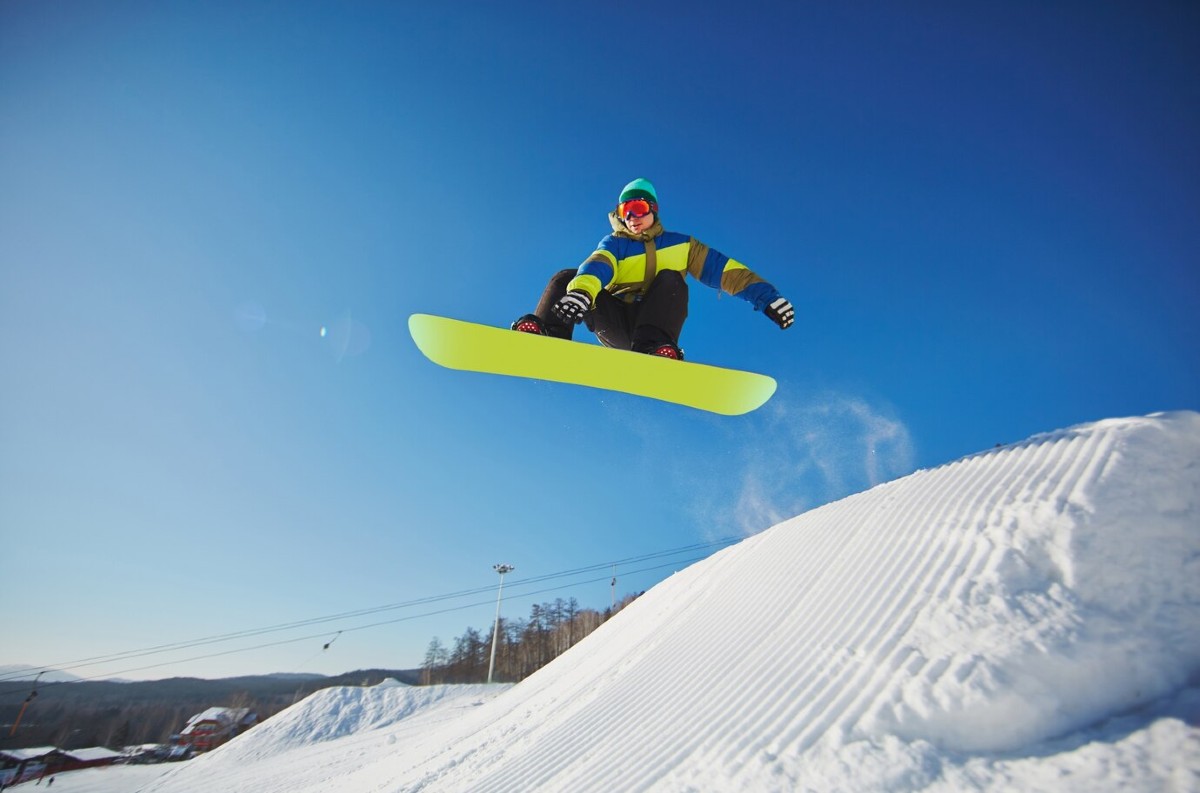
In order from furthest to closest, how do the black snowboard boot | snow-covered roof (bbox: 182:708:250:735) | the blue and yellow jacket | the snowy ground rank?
snow-covered roof (bbox: 182:708:250:735)
the blue and yellow jacket
the black snowboard boot
the snowy ground

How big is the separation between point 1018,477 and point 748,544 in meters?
3.17

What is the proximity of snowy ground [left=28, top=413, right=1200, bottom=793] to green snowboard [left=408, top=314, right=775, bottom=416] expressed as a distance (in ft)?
4.91

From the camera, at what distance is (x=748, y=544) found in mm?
5363

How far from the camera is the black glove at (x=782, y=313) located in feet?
14.1

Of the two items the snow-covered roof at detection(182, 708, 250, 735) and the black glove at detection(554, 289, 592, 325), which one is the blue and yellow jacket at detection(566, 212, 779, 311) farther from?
the snow-covered roof at detection(182, 708, 250, 735)

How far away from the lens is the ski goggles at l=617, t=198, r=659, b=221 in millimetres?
4273

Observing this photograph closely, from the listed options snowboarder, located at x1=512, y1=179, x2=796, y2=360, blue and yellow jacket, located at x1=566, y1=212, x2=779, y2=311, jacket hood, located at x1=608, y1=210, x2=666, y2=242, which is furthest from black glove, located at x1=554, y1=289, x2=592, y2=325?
jacket hood, located at x1=608, y1=210, x2=666, y2=242

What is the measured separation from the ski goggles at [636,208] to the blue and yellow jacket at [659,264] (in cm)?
10

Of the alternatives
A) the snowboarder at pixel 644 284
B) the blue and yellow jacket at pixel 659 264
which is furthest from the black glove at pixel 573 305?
the blue and yellow jacket at pixel 659 264

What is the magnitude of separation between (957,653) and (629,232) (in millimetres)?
3651

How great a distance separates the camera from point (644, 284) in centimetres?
435

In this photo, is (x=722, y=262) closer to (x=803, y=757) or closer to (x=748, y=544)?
(x=748, y=544)

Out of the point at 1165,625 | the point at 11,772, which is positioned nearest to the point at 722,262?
the point at 1165,625

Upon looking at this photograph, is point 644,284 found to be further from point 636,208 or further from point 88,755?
point 88,755
